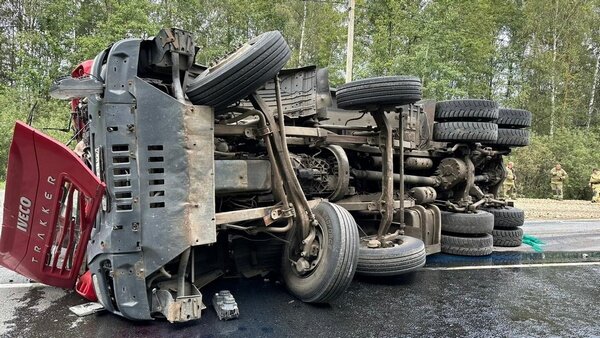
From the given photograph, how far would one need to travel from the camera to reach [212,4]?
2620 cm

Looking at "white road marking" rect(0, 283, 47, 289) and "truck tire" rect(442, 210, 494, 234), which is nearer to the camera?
"white road marking" rect(0, 283, 47, 289)

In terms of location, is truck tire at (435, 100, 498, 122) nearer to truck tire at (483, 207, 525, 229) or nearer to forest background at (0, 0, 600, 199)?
truck tire at (483, 207, 525, 229)

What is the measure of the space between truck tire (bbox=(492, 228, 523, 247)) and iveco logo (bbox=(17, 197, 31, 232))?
18.5 ft

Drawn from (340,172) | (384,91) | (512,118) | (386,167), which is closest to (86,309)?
(340,172)

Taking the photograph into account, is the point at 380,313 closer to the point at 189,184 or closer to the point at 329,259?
the point at 329,259

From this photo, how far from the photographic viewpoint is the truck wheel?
3.10m

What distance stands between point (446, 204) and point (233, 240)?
10.4 feet

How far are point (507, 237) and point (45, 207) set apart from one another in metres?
5.65

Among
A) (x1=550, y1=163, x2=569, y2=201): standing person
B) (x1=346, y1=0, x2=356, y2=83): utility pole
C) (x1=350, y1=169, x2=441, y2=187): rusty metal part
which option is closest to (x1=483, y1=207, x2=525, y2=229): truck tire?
(x1=350, y1=169, x2=441, y2=187): rusty metal part

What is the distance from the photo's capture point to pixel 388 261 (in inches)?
152

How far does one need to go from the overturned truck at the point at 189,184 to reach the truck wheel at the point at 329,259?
1cm

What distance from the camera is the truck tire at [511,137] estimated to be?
20.1ft

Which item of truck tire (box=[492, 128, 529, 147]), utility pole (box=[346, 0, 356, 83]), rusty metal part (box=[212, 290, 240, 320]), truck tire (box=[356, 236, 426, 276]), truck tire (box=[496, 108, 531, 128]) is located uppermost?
utility pole (box=[346, 0, 356, 83])

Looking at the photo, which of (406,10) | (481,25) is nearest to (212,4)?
(406,10)
